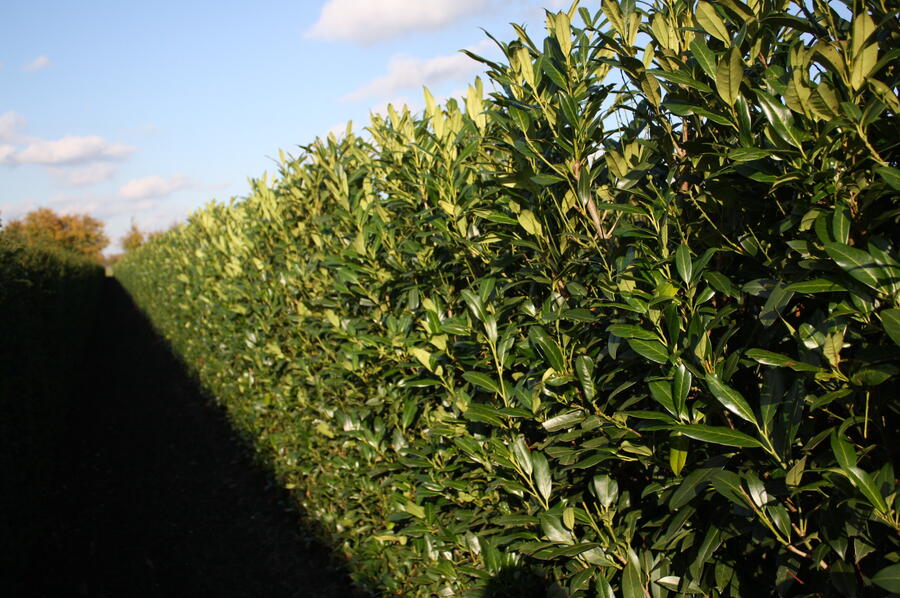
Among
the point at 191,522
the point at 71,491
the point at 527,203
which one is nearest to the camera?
the point at 527,203

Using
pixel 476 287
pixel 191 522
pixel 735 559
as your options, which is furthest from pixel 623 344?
pixel 191 522

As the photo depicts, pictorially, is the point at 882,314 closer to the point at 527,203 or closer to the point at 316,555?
the point at 527,203

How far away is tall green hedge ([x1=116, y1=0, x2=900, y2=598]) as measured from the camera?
1.21 meters

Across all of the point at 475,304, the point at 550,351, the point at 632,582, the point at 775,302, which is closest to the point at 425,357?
the point at 475,304

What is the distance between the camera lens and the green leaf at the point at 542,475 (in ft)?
6.48

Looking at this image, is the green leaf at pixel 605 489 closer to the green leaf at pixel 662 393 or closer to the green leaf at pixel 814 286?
the green leaf at pixel 662 393

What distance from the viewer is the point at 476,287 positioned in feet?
8.24

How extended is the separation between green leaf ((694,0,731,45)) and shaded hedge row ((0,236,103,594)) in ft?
17.9

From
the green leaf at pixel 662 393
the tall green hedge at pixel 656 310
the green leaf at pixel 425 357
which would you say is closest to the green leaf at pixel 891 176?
the tall green hedge at pixel 656 310

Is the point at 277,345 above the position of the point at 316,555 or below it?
above

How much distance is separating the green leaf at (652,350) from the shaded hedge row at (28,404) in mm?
5010

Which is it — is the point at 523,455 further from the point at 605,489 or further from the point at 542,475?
the point at 605,489

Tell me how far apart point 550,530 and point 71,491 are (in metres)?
6.96

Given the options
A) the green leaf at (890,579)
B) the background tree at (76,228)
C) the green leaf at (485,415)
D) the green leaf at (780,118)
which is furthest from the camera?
the background tree at (76,228)
